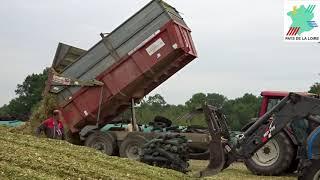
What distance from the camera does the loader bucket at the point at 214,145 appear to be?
957cm

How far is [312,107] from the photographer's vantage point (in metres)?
9.32

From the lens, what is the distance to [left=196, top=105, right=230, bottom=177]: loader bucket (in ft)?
31.4

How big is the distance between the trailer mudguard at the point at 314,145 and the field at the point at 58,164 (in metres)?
1.94

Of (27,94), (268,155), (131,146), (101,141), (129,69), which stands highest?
(27,94)

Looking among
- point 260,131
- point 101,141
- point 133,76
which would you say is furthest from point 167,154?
point 101,141

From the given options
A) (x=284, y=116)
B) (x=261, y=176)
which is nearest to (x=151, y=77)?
(x=261, y=176)

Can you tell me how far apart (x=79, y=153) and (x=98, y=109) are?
6551mm

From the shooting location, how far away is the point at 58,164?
735 cm

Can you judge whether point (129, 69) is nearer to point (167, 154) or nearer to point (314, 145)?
point (167, 154)

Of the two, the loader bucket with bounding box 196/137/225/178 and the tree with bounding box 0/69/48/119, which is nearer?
the loader bucket with bounding box 196/137/225/178

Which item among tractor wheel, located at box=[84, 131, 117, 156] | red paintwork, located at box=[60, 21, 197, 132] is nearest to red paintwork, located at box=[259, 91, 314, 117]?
red paintwork, located at box=[60, 21, 197, 132]

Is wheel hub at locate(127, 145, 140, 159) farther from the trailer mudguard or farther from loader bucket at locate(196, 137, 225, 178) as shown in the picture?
the trailer mudguard

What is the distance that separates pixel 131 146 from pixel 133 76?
6.18ft

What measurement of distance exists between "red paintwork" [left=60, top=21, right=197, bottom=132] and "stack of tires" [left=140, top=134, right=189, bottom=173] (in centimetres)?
419
